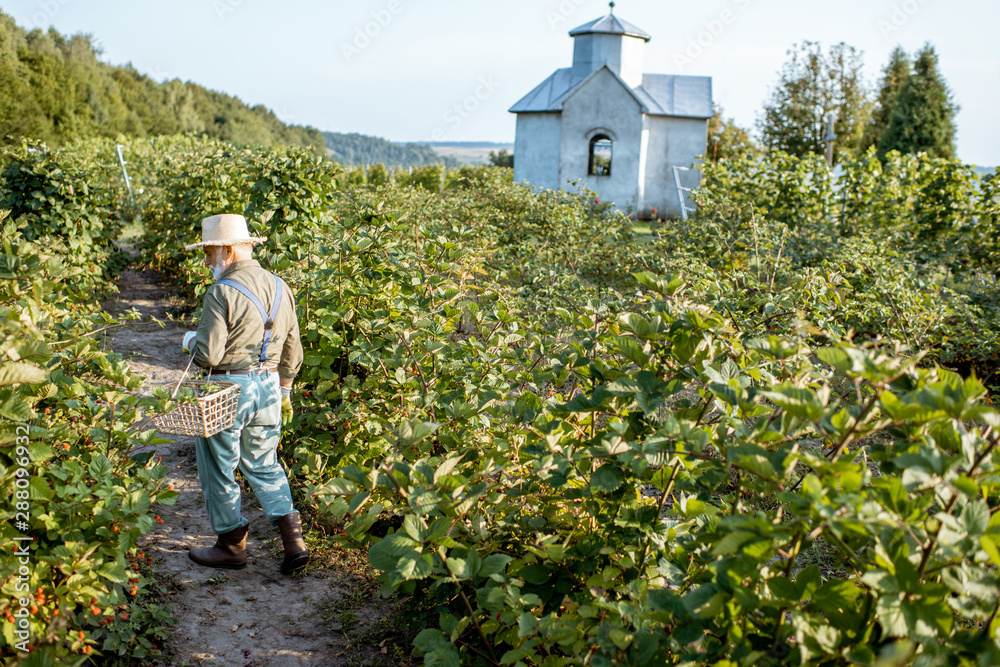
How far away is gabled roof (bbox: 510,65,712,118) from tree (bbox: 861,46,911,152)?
8375 millimetres

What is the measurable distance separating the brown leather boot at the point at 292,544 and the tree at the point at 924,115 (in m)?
22.6

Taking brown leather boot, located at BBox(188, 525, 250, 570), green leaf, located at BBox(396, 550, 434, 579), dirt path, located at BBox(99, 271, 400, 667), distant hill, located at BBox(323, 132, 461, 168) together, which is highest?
distant hill, located at BBox(323, 132, 461, 168)

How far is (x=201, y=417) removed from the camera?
2855 mm

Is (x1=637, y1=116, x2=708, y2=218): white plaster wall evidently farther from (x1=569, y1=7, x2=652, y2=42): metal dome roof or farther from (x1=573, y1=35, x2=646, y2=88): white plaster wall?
(x1=569, y1=7, x2=652, y2=42): metal dome roof

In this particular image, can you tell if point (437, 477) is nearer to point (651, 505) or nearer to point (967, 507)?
point (651, 505)

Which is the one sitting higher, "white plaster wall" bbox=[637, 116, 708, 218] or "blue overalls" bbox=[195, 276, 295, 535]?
"white plaster wall" bbox=[637, 116, 708, 218]

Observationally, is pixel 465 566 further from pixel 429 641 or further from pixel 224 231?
pixel 224 231

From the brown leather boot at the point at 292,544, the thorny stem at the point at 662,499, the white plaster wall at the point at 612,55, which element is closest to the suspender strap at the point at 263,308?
the brown leather boot at the point at 292,544

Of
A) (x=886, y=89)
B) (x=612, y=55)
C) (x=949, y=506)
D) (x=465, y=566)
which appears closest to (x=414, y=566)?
(x=465, y=566)

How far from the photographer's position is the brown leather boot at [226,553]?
3.35 meters

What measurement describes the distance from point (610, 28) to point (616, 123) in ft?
13.3

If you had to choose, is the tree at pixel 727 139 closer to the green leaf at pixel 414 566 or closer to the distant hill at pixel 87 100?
the distant hill at pixel 87 100

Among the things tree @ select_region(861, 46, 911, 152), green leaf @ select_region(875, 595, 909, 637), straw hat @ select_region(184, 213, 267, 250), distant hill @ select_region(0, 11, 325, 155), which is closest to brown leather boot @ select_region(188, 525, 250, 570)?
straw hat @ select_region(184, 213, 267, 250)

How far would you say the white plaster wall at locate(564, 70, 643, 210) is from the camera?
64.9 feet
